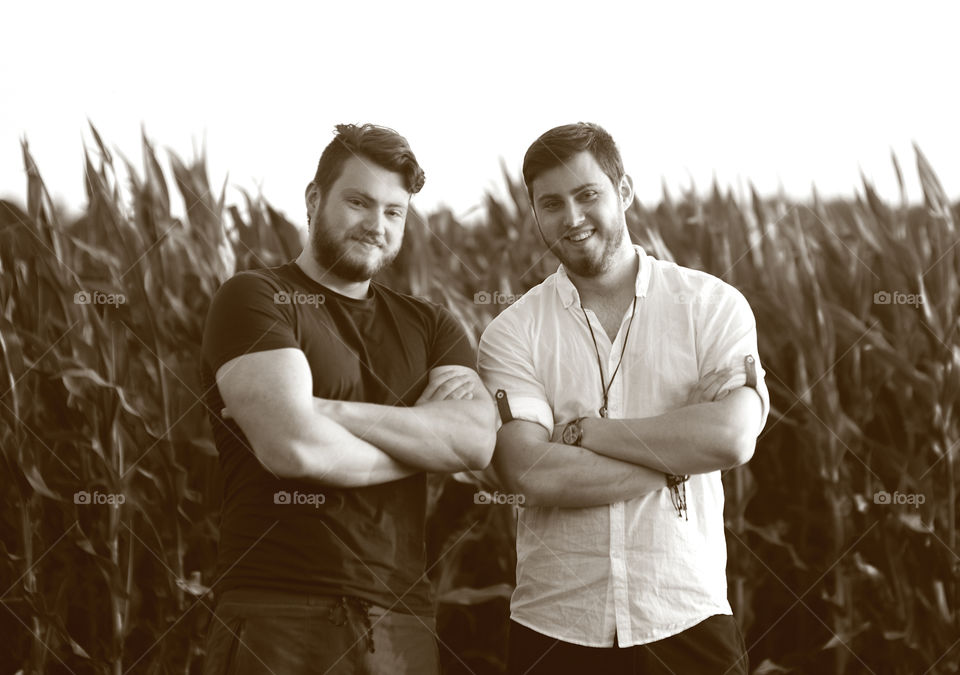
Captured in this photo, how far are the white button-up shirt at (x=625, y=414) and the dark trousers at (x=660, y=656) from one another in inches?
0.7

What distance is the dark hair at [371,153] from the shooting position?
2.08m

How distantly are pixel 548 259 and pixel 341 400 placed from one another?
131 cm

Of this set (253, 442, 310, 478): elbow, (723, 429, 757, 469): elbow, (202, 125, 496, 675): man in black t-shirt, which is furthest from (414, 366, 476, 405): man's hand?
(723, 429, 757, 469): elbow

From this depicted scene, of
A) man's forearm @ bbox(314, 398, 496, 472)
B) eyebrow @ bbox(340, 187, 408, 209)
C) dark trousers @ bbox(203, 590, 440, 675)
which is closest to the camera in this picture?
dark trousers @ bbox(203, 590, 440, 675)

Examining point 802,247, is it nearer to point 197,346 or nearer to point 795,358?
point 795,358

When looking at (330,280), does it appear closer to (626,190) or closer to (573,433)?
(573,433)

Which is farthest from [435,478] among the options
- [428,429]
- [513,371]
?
[428,429]

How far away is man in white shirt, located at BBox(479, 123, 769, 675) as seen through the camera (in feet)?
6.56

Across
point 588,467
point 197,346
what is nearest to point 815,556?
point 588,467

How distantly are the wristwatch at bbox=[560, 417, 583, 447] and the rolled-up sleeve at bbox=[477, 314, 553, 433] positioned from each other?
0.04 meters

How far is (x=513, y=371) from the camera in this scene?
7.22 ft

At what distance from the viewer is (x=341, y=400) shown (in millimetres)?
1987

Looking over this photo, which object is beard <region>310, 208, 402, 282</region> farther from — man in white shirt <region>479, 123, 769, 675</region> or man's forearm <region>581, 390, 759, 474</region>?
man's forearm <region>581, 390, 759, 474</region>

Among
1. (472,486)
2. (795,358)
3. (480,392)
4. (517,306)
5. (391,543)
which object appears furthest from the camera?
(795,358)
